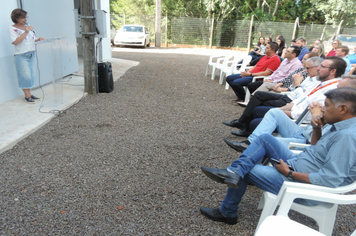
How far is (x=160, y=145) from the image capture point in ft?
10.9

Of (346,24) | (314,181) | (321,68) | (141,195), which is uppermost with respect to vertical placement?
(346,24)

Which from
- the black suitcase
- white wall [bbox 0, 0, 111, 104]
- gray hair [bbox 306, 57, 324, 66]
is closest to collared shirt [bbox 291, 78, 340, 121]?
gray hair [bbox 306, 57, 324, 66]

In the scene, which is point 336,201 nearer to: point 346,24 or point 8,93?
point 8,93

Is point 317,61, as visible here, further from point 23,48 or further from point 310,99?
point 23,48

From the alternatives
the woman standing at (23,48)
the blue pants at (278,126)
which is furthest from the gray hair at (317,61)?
the woman standing at (23,48)

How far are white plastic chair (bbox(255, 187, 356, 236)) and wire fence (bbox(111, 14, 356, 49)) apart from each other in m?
17.5

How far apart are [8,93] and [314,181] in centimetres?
483

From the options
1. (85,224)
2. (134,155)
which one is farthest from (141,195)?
(134,155)

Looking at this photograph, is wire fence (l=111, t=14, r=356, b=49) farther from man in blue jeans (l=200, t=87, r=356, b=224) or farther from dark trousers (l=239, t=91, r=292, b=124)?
man in blue jeans (l=200, t=87, r=356, b=224)

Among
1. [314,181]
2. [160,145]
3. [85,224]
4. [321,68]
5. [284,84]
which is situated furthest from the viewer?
[284,84]

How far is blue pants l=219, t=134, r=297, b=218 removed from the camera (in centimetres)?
183

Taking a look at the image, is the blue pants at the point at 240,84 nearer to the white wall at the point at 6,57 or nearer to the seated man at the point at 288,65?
the seated man at the point at 288,65

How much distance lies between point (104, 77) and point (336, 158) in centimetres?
486

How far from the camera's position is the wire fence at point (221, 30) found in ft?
56.3
